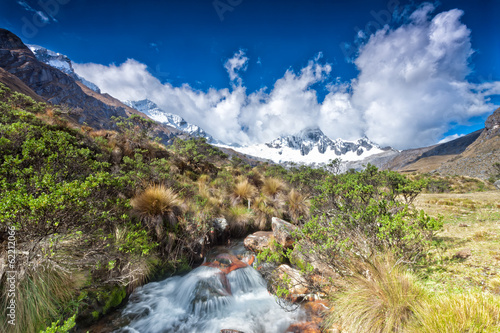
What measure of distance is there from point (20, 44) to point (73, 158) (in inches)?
8125

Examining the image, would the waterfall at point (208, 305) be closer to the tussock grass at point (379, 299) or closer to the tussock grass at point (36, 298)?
the tussock grass at point (36, 298)

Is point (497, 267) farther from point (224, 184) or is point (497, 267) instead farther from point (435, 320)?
point (224, 184)

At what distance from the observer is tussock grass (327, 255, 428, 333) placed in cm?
321

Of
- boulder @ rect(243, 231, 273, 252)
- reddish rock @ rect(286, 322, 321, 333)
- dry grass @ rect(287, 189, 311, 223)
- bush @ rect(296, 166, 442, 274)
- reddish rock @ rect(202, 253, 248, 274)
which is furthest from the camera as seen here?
dry grass @ rect(287, 189, 311, 223)

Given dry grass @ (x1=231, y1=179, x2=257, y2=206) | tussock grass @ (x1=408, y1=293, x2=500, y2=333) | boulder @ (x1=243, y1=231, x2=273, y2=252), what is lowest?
boulder @ (x1=243, y1=231, x2=273, y2=252)

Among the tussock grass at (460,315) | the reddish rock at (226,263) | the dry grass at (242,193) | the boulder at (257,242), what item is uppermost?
the dry grass at (242,193)

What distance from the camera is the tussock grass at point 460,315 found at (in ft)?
7.65

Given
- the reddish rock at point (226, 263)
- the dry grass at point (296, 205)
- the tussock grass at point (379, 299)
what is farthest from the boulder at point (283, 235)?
the tussock grass at point (379, 299)

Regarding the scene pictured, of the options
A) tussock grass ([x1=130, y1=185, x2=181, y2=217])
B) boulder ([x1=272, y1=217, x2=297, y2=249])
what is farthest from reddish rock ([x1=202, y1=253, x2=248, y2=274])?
tussock grass ([x1=130, y1=185, x2=181, y2=217])

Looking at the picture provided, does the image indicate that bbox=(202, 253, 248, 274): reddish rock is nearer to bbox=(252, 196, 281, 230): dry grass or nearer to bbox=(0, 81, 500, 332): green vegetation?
bbox=(0, 81, 500, 332): green vegetation

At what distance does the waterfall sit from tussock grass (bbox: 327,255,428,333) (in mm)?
2480

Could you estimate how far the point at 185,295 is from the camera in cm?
654

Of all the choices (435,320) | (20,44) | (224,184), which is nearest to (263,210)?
(224,184)

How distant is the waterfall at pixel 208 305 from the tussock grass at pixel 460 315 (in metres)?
3.65
